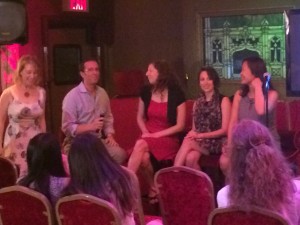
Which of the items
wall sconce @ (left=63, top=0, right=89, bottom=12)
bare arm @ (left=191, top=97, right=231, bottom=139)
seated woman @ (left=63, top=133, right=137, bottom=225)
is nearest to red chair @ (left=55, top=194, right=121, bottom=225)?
seated woman @ (left=63, top=133, right=137, bottom=225)

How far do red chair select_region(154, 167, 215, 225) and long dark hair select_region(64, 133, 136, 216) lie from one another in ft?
2.04

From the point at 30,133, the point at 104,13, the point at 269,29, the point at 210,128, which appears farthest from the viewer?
the point at 104,13

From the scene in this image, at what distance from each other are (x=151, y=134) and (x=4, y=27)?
5.20 feet

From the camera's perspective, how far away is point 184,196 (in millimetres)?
3682

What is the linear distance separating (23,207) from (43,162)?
0.85 ft

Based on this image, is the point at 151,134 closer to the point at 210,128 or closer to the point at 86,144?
the point at 210,128

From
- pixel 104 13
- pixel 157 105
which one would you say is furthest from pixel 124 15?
pixel 157 105

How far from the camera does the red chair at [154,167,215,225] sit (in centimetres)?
356

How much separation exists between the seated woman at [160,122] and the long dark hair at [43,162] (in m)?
2.23

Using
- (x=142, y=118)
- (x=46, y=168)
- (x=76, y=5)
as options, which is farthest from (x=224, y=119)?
(x=76, y=5)

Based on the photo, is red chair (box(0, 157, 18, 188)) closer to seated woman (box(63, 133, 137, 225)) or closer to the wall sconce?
seated woman (box(63, 133, 137, 225))

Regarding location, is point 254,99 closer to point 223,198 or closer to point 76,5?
point 223,198

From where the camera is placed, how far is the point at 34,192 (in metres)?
3.15

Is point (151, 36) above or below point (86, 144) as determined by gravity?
above
